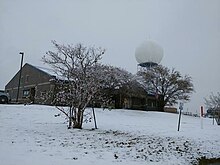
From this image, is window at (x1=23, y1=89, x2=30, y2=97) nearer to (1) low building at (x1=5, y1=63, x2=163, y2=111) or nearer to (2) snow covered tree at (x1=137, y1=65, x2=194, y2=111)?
(1) low building at (x1=5, y1=63, x2=163, y2=111)

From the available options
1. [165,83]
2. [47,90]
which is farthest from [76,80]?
[165,83]

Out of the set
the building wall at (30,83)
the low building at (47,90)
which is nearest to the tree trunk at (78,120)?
the low building at (47,90)

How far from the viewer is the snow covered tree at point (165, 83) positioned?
131 feet

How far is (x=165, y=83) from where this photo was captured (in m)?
40.5

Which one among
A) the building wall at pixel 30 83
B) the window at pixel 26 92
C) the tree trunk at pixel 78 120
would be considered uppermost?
the building wall at pixel 30 83

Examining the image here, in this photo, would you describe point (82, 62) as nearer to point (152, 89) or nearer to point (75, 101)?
point (75, 101)

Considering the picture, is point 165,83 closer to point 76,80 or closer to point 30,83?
point 30,83

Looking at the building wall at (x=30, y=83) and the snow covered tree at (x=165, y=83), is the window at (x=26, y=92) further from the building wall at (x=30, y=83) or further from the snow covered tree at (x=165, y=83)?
the snow covered tree at (x=165, y=83)

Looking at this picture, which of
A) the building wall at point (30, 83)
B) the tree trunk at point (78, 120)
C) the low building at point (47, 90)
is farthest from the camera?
the building wall at point (30, 83)

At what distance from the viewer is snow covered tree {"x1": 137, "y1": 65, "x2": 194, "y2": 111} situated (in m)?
39.9

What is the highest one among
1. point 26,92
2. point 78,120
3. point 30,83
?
point 30,83

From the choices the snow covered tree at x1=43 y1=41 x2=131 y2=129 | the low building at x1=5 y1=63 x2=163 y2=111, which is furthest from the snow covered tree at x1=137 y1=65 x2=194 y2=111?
the snow covered tree at x1=43 y1=41 x2=131 y2=129

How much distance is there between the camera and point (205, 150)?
1041cm

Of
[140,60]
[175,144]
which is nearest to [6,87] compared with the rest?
[140,60]
